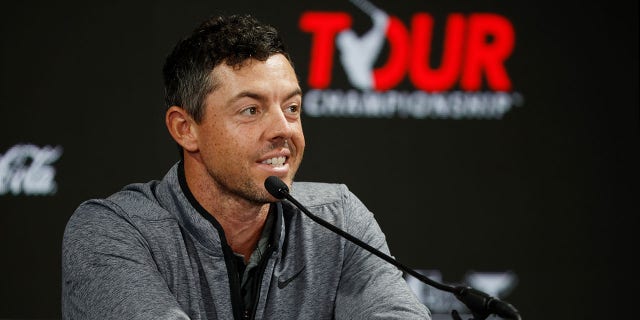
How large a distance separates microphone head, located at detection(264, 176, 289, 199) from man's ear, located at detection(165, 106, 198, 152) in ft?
1.10

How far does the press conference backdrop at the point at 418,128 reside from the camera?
323 cm

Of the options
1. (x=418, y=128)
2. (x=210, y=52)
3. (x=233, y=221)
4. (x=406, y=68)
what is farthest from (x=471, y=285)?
(x=210, y=52)

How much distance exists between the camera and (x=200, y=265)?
1.74 m

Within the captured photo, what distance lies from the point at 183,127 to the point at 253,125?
228mm

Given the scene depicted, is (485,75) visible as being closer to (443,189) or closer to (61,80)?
(443,189)

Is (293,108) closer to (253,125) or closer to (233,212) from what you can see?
(253,125)

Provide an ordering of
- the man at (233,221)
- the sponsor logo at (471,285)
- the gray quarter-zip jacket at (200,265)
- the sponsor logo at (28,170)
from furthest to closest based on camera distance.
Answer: the sponsor logo at (471,285) → the sponsor logo at (28,170) → the man at (233,221) → the gray quarter-zip jacket at (200,265)

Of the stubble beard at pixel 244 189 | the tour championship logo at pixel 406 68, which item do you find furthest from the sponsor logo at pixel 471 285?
the stubble beard at pixel 244 189

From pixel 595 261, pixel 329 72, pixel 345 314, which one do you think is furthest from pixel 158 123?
pixel 595 261

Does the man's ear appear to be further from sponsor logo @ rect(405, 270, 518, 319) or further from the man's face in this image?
sponsor logo @ rect(405, 270, 518, 319)

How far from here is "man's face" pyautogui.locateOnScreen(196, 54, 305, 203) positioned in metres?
1.78

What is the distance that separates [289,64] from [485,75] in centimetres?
167

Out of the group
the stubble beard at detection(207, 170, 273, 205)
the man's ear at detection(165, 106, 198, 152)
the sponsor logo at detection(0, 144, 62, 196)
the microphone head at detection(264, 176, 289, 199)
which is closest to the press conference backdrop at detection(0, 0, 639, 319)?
the sponsor logo at detection(0, 144, 62, 196)

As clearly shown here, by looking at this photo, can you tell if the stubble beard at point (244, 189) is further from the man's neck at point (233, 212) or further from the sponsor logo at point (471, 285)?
the sponsor logo at point (471, 285)
